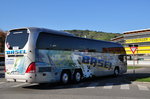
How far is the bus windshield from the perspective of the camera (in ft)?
42.9

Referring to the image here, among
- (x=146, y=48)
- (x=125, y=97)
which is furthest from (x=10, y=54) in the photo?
(x=146, y=48)

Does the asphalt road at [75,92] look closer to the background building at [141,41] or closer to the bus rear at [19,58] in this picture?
the bus rear at [19,58]

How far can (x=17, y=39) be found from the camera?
43.9 feet

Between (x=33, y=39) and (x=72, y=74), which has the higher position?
(x=33, y=39)

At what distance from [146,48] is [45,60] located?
57.6 meters

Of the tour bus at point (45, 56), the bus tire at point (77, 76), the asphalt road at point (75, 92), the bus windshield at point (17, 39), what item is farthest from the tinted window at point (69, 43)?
the asphalt road at point (75, 92)

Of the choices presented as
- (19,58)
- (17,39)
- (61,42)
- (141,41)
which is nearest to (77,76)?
(61,42)

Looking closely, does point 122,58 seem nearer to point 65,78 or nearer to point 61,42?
point 65,78

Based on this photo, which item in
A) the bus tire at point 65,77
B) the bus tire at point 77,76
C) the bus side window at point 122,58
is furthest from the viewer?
the bus side window at point 122,58

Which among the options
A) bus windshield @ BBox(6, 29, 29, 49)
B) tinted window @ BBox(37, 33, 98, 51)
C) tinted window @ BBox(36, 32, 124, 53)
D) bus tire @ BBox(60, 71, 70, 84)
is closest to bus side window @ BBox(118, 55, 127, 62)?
tinted window @ BBox(36, 32, 124, 53)

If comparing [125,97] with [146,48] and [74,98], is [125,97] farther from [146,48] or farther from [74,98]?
[146,48]

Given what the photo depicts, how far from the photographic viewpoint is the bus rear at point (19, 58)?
499 inches

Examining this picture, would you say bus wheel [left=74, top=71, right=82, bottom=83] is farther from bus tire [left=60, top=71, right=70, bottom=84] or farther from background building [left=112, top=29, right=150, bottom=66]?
background building [left=112, top=29, right=150, bottom=66]

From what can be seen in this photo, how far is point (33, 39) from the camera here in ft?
42.0
